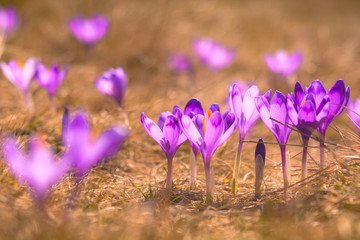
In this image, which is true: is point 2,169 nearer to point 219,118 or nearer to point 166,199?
point 166,199

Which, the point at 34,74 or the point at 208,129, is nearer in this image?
the point at 208,129

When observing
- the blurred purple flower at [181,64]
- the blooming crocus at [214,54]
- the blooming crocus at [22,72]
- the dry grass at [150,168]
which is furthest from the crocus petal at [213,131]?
the blooming crocus at [214,54]

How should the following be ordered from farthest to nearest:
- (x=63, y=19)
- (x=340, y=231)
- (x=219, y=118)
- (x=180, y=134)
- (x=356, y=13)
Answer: (x=356, y=13)
(x=63, y=19)
(x=180, y=134)
(x=219, y=118)
(x=340, y=231)

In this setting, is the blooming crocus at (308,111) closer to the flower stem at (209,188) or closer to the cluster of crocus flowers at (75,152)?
the flower stem at (209,188)

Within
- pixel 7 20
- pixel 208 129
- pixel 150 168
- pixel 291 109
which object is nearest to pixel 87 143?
pixel 208 129

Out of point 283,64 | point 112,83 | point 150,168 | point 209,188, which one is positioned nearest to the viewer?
point 209,188

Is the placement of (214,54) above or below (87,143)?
above

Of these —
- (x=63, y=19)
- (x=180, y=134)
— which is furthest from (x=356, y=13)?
(x=180, y=134)

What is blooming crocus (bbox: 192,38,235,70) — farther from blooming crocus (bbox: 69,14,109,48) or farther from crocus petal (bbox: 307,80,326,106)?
crocus petal (bbox: 307,80,326,106)

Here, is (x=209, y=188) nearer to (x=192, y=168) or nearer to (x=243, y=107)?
(x=192, y=168)
